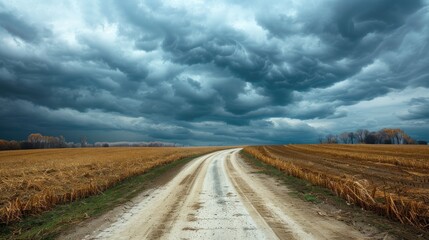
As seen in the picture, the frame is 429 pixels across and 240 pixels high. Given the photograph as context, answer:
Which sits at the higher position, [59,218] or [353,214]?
[353,214]

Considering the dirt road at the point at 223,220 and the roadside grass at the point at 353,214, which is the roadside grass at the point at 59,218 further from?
the roadside grass at the point at 353,214

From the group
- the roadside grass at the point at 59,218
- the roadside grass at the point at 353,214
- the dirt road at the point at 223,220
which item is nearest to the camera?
the dirt road at the point at 223,220

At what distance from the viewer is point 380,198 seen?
1167 centimetres

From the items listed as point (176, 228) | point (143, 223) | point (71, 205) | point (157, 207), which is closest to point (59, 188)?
point (71, 205)

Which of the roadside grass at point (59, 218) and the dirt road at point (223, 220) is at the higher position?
the dirt road at point (223, 220)

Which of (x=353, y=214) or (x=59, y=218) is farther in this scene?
(x=59, y=218)

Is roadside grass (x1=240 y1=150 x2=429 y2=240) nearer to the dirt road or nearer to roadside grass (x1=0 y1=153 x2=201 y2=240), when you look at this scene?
the dirt road

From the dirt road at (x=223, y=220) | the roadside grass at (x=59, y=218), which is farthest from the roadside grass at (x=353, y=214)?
the roadside grass at (x=59, y=218)

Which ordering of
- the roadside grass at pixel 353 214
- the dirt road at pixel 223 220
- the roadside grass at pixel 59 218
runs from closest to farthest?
the dirt road at pixel 223 220, the roadside grass at pixel 353 214, the roadside grass at pixel 59 218

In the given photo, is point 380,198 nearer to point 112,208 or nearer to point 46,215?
point 112,208

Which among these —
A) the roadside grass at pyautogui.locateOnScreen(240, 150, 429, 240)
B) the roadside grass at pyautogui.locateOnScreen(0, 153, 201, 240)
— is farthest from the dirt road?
the roadside grass at pyautogui.locateOnScreen(0, 153, 201, 240)

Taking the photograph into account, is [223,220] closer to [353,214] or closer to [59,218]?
[353,214]

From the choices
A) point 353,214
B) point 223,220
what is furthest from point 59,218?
point 353,214

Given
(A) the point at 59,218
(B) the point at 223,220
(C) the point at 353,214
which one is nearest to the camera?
(B) the point at 223,220
